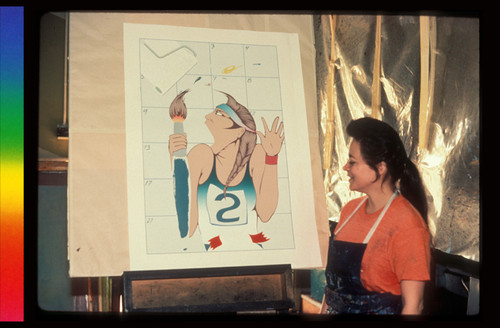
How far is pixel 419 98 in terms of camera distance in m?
1.60

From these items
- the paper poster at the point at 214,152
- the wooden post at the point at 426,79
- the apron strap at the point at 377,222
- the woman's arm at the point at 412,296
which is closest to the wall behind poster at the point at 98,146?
the paper poster at the point at 214,152

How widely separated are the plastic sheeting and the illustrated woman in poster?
255 mm

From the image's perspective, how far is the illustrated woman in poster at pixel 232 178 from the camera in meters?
1.57

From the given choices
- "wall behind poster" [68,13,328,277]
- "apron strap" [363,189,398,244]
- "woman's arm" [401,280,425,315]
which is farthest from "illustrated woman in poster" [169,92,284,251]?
"woman's arm" [401,280,425,315]

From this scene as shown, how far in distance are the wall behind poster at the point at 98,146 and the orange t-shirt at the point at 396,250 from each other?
0.54 feet

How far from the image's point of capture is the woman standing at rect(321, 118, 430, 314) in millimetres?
1492

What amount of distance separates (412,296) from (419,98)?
580 millimetres

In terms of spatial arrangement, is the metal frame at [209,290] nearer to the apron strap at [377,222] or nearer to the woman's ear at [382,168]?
the apron strap at [377,222]

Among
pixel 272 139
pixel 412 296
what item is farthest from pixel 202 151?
pixel 412 296

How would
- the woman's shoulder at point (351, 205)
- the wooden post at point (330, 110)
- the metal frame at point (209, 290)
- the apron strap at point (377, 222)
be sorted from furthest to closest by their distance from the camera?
the wooden post at point (330, 110) → the woman's shoulder at point (351, 205) → the apron strap at point (377, 222) → the metal frame at point (209, 290)

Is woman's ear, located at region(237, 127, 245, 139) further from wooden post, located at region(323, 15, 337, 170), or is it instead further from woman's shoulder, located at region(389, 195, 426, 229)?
woman's shoulder, located at region(389, 195, 426, 229)

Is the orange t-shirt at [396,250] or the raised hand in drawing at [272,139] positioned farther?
the raised hand in drawing at [272,139]

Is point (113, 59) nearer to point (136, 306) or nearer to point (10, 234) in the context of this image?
point (10, 234)

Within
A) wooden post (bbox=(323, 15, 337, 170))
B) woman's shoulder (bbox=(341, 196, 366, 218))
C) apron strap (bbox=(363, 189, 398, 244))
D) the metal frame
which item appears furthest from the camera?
wooden post (bbox=(323, 15, 337, 170))
